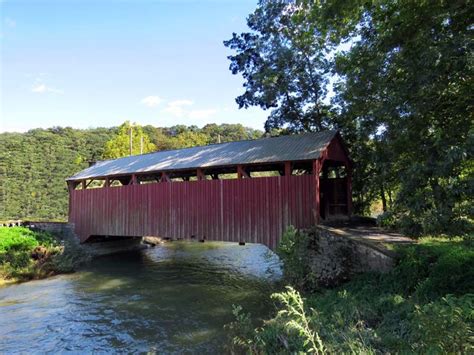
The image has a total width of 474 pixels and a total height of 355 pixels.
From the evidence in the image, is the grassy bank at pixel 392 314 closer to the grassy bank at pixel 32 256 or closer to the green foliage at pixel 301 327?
the green foliage at pixel 301 327

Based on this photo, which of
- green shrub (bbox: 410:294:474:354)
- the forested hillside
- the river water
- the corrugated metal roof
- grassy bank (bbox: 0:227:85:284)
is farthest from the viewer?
the forested hillside

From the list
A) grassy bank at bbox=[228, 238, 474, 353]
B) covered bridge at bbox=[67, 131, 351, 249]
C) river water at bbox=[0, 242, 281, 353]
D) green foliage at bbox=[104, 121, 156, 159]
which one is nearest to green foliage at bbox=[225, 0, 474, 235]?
grassy bank at bbox=[228, 238, 474, 353]

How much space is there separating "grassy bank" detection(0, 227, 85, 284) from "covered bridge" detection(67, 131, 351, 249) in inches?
74.2

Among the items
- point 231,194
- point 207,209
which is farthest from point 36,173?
point 231,194

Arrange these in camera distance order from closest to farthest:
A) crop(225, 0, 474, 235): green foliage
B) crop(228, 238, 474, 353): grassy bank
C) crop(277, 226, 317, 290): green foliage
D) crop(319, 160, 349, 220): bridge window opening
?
crop(228, 238, 474, 353): grassy bank → crop(225, 0, 474, 235): green foliage → crop(277, 226, 317, 290): green foliage → crop(319, 160, 349, 220): bridge window opening

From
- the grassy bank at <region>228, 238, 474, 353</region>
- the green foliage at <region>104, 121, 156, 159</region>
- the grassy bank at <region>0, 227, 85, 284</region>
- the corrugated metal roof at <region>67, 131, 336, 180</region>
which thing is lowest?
the grassy bank at <region>0, 227, 85, 284</region>

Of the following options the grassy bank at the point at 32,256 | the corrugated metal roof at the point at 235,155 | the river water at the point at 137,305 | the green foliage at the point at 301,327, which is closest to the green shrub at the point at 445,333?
the green foliage at the point at 301,327

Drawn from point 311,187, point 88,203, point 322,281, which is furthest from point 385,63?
point 88,203

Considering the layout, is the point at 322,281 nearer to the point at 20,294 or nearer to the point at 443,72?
the point at 443,72

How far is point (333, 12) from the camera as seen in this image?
9.21 meters

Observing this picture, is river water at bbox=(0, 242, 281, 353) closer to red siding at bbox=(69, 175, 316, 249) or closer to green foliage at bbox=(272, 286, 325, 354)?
red siding at bbox=(69, 175, 316, 249)

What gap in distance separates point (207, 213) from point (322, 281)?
568cm

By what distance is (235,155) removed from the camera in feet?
43.5

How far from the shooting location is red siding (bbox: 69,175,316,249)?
11.5m
